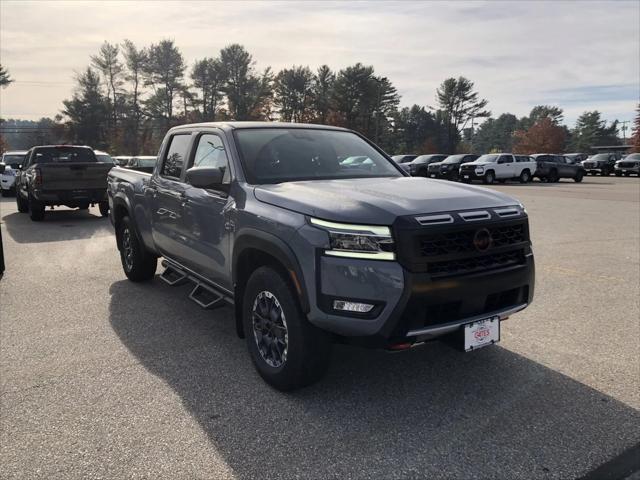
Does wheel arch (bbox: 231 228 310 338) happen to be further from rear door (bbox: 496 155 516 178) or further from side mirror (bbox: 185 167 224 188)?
rear door (bbox: 496 155 516 178)

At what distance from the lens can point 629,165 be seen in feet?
129

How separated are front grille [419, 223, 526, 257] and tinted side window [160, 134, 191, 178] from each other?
2.90m

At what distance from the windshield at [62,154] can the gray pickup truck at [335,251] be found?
11446 millimetres

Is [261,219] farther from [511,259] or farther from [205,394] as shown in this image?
[511,259]

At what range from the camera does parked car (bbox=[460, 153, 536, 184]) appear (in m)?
→ 29.5

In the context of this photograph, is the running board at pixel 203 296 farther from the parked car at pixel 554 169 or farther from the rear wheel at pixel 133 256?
the parked car at pixel 554 169

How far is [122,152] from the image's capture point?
235 ft

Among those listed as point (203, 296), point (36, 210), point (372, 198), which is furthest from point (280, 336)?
point (36, 210)

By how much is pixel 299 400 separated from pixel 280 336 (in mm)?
445

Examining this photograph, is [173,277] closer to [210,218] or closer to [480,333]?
[210,218]

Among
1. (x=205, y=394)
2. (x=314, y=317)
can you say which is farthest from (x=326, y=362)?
(x=205, y=394)

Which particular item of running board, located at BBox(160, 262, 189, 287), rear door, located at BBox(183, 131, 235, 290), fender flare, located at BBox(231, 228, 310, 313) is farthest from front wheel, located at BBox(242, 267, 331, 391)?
running board, located at BBox(160, 262, 189, 287)

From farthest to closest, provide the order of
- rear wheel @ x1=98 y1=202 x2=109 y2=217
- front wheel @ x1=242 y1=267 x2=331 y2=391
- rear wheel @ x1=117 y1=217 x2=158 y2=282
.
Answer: rear wheel @ x1=98 y1=202 x2=109 y2=217 → rear wheel @ x1=117 y1=217 x2=158 y2=282 → front wheel @ x1=242 y1=267 x2=331 y2=391

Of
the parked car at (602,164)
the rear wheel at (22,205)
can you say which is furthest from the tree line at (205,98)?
the rear wheel at (22,205)
